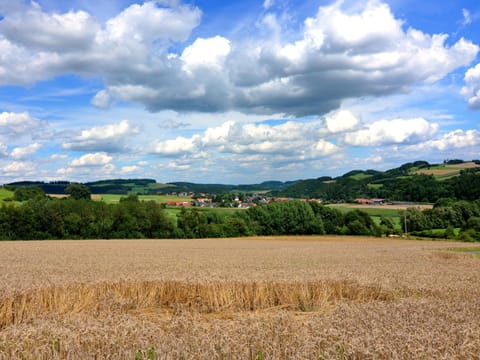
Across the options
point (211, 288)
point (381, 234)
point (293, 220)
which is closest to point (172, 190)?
point (293, 220)

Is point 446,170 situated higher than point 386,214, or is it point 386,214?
point 446,170

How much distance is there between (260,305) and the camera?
13.7 meters

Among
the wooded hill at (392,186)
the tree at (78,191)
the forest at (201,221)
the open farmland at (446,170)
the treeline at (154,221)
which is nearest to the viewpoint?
the treeline at (154,221)

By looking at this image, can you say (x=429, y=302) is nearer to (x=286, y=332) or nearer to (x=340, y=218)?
(x=286, y=332)

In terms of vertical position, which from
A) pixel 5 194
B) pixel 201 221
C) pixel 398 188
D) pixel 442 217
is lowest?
pixel 442 217

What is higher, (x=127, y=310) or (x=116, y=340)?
(x=116, y=340)

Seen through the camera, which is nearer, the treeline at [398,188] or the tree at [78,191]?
the tree at [78,191]

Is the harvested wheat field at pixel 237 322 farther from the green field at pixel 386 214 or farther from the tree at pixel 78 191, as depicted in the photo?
the tree at pixel 78 191

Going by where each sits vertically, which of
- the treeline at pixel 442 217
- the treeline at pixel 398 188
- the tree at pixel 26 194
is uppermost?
the tree at pixel 26 194

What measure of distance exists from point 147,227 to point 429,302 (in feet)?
255

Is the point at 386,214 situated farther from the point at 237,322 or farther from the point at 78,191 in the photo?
the point at 237,322

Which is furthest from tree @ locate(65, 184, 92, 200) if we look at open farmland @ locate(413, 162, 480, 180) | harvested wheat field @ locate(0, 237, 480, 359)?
open farmland @ locate(413, 162, 480, 180)

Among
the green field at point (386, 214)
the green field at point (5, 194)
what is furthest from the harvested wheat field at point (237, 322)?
the green field at point (5, 194)

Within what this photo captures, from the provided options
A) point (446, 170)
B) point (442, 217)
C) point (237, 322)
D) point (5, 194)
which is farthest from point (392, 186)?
point (237, 322)
